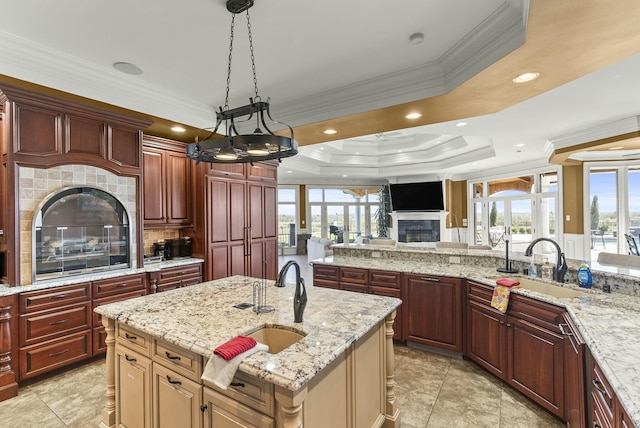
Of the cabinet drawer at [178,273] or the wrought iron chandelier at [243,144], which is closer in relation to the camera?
the wrought iron chandelier at [243,144]

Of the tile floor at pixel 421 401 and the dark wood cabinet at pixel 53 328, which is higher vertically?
the dark wood cabinet at pixel 53 328

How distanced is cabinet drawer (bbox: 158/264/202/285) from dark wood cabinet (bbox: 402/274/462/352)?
2.73 metres

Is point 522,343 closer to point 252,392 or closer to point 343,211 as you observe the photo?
point 252,392

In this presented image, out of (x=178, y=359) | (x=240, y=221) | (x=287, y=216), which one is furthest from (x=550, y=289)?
(x=287, y=216)

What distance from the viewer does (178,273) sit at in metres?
4.00

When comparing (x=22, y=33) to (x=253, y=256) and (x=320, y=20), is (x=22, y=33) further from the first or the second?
(x=253, y=256)

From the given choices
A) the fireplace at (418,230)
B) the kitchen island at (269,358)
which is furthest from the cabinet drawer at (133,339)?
the fireplace at (418,230)

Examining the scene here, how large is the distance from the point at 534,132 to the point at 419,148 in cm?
Answer: 310

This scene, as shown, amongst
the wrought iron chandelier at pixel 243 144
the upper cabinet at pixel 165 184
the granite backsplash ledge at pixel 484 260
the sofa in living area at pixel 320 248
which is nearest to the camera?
the wrought iron chandelier at pixel 243 144

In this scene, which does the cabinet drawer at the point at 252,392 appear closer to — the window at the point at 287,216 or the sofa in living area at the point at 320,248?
the sofa in living area at the point at 320,248

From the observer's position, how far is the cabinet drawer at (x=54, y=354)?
274 centimetres

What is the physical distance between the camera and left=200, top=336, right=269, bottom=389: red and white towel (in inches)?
53.1

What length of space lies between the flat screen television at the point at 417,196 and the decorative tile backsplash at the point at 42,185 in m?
7.79

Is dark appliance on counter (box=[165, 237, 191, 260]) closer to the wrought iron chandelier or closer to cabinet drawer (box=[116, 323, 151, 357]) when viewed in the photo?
cabinet drawer (box=[116, 323, 151, 357])
